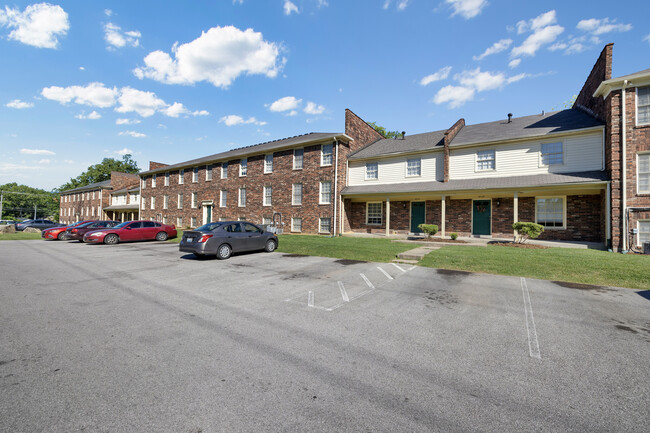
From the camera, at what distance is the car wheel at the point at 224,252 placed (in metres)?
10.6

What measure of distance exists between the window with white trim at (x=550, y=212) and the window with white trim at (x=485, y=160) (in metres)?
3.08

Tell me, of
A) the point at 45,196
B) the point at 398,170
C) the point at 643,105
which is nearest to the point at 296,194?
the point at 398,170

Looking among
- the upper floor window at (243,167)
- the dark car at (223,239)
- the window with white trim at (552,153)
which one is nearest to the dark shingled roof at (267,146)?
the upper floor window at (243,167)

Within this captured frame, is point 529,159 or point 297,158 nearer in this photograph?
point 529,159

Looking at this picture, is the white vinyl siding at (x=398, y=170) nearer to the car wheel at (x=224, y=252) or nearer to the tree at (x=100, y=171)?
the car wheel at (x=224, y=252)

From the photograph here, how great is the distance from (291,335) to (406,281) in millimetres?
4221

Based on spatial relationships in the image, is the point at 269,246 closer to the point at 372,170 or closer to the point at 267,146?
the point at 372,170

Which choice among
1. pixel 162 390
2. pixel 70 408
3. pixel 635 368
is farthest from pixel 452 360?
pixel 70 408

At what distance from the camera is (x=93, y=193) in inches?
1853

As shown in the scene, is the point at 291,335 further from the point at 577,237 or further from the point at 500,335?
the point at 577,237

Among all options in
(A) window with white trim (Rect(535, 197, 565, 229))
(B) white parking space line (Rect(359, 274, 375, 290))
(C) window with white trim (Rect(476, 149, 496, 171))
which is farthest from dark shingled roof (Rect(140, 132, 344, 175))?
(B) white parking space line (Rect(359, 274, 375, 290))

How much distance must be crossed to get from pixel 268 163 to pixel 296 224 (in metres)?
6.33

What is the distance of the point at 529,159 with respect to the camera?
15773 millimetres

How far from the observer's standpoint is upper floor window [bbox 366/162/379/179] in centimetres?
2058
